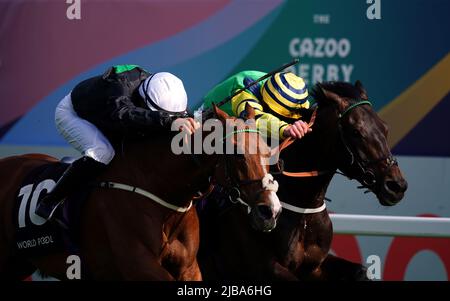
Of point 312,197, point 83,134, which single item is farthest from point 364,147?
point 83,134

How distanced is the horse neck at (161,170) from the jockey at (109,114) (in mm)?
86

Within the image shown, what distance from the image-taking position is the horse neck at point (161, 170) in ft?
16.9

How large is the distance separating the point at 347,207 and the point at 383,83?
0.99 meters

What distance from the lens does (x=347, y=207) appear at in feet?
A: 24.1

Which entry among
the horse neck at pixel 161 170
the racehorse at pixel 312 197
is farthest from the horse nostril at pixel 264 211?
the racehorse at pixel 312 197

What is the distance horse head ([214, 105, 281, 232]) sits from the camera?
4.75 m

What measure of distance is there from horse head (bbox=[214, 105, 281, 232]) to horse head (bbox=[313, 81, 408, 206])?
2.75 ft

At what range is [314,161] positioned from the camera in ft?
18.8

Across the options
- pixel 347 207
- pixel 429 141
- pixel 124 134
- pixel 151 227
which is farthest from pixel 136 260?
pixel 429 141

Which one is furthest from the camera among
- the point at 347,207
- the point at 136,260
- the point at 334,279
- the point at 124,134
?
the point at 347,207

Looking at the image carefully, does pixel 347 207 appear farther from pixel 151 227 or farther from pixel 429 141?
pixel 151 227

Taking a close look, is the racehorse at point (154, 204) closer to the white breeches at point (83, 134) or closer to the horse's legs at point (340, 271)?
the white breeches at point (83, 134)

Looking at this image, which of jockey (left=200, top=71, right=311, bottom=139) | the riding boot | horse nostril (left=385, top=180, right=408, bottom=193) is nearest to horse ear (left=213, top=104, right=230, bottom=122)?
jockey (left=200, top=71, right=311, bottom=139)
